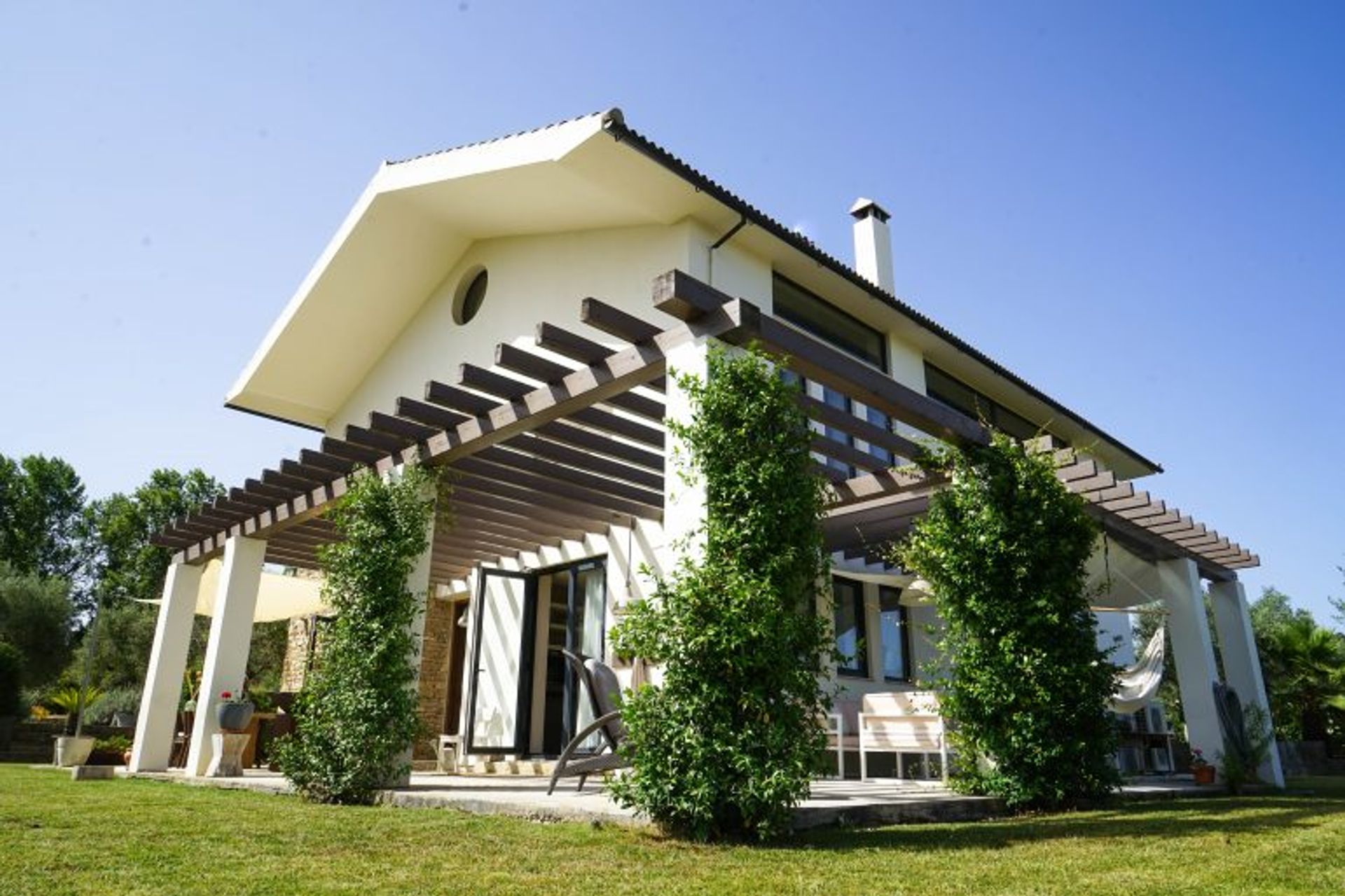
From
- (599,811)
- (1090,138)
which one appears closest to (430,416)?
(599,811)

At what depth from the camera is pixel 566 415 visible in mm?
7062

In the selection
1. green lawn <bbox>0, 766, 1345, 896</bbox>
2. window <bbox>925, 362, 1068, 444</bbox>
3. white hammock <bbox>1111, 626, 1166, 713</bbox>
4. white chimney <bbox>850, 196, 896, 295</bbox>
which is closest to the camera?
green lawn <bbox>0, 766, 1345, 896</bbox>

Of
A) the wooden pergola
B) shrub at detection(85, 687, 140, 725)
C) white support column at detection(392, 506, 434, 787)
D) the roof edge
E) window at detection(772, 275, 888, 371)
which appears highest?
the roof edge

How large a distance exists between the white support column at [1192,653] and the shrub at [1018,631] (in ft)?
11.9

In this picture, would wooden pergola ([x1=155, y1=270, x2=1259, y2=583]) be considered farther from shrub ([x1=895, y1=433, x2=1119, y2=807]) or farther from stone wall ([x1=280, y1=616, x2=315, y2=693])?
stone wall ([x1=280, y1=616, x2=315, y2=693])

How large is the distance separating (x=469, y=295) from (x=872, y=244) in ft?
22.6

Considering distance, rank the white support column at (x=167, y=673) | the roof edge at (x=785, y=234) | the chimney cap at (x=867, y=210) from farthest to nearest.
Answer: the chimney cap at (x=867, y=210)
the white support column at (x=167, y=673)
the roof edge at (x=785, y=234)

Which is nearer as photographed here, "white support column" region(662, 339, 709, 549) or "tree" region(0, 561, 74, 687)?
"white support column" region(662, 339, 709, 549)

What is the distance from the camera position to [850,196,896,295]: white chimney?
46.4 ft

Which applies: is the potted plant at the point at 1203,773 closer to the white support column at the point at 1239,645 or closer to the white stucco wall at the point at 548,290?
the white support column at the point at 1239,645

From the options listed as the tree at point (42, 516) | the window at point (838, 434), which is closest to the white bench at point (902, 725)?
the window at point (838, 434)

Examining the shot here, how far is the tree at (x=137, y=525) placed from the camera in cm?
3884

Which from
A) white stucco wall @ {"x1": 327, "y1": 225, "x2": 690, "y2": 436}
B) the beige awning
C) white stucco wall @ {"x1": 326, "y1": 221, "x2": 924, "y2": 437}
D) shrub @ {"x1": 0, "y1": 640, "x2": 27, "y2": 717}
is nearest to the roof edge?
white stucco wall @ {"x1": 326, "y1": 221, "x2": 924, "y2": 437}

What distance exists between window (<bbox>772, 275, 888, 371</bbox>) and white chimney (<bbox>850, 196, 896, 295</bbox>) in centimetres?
288
